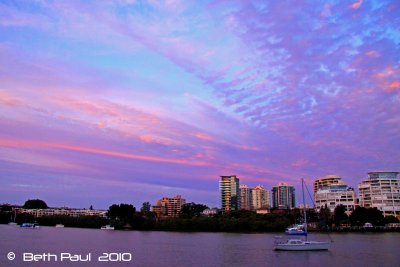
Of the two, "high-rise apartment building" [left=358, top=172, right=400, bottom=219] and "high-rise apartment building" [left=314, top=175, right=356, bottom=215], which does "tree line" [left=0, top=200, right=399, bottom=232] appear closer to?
"high-rise apartment building" [left=358, top=172, right=400, bottom=219]

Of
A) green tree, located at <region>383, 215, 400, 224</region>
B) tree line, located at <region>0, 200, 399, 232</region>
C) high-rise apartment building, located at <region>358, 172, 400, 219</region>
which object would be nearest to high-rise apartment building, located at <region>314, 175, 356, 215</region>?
high-rise apartment building, located at <region>358, 172, 400, 219</region>

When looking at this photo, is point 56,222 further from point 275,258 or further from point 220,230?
point 275,258

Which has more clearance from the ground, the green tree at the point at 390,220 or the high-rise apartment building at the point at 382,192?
the high-rise apartment building at the point at 382,192

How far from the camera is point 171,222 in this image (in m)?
135

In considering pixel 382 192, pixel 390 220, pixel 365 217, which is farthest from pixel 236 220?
pixel 382 192

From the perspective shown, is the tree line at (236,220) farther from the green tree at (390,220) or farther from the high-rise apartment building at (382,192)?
the high-rise apartment building at (382,192)

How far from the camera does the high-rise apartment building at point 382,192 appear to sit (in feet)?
527

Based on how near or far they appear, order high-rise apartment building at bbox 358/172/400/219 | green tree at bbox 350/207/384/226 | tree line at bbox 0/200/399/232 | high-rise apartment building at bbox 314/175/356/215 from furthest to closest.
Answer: high-rise apartment building at bbox 314/175/356/215 < high-rise apartment building at bbox 358/172/400/219 < green tree at bbox 350/207/384/226 < tree line at bbox 0/200/399/232

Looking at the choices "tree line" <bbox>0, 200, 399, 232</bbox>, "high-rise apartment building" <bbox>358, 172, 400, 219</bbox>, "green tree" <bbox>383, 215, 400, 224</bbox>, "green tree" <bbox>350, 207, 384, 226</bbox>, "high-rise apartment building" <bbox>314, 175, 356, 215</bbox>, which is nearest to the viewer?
"tree line" <bbox>0, 200, 399, 232</bbox>

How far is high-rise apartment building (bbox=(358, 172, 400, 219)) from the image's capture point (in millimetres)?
160750

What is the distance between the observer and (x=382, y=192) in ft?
534

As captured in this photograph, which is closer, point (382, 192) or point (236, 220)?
point (236, 220)

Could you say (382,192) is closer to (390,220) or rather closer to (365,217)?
(390,220)

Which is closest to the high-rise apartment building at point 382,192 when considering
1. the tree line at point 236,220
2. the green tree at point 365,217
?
the tree line at point 236,220
